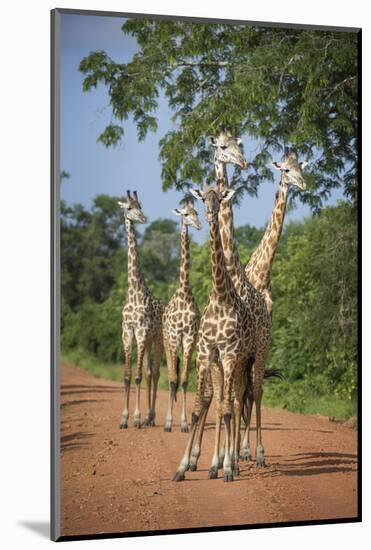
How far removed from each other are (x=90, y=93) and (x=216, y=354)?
2152 mm

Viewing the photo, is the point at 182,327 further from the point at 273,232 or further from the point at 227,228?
the point at 273,232

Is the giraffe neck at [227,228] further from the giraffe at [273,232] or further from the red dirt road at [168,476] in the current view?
the red dirt road at [168,476]

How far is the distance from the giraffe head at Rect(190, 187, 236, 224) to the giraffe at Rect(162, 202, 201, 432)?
20.9 inches

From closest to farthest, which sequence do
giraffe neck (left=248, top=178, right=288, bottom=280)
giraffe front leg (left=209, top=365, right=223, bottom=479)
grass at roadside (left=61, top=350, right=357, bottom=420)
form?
giraffe front leg (left=209, top=365, right=223, bottom=479) → giraffe neck (left=248, top=178, right=288, bottom=280) → grass at roadside (left=61, top=350, right=357, bottom=420)

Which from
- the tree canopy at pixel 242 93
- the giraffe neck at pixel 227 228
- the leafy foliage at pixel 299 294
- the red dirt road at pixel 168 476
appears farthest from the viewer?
the giraffe neck at pixel 227 228

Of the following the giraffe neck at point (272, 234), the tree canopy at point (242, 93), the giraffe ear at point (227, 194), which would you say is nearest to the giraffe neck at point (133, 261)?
the tree canopy at point (242, 93)

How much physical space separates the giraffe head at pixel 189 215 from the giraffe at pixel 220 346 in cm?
28

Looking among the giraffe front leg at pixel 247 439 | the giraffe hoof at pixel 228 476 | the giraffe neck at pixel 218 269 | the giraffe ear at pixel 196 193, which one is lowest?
the giraffe hoof at pixel 228 476

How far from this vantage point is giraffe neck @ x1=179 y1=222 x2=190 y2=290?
8844 mm

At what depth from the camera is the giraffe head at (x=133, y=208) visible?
8578 millimetres

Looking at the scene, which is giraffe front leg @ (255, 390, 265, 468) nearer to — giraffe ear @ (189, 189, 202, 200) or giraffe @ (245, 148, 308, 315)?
giraffe @ (245, 148, 308, 315)

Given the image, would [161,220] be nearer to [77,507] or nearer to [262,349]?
[262,349]

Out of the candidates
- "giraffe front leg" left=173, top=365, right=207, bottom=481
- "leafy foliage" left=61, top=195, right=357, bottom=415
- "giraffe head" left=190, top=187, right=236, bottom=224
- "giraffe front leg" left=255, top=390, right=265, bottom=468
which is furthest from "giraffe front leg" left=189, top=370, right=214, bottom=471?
"giraffe head" left=190, top=187, right=236, bottom=224

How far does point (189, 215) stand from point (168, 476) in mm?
1994
